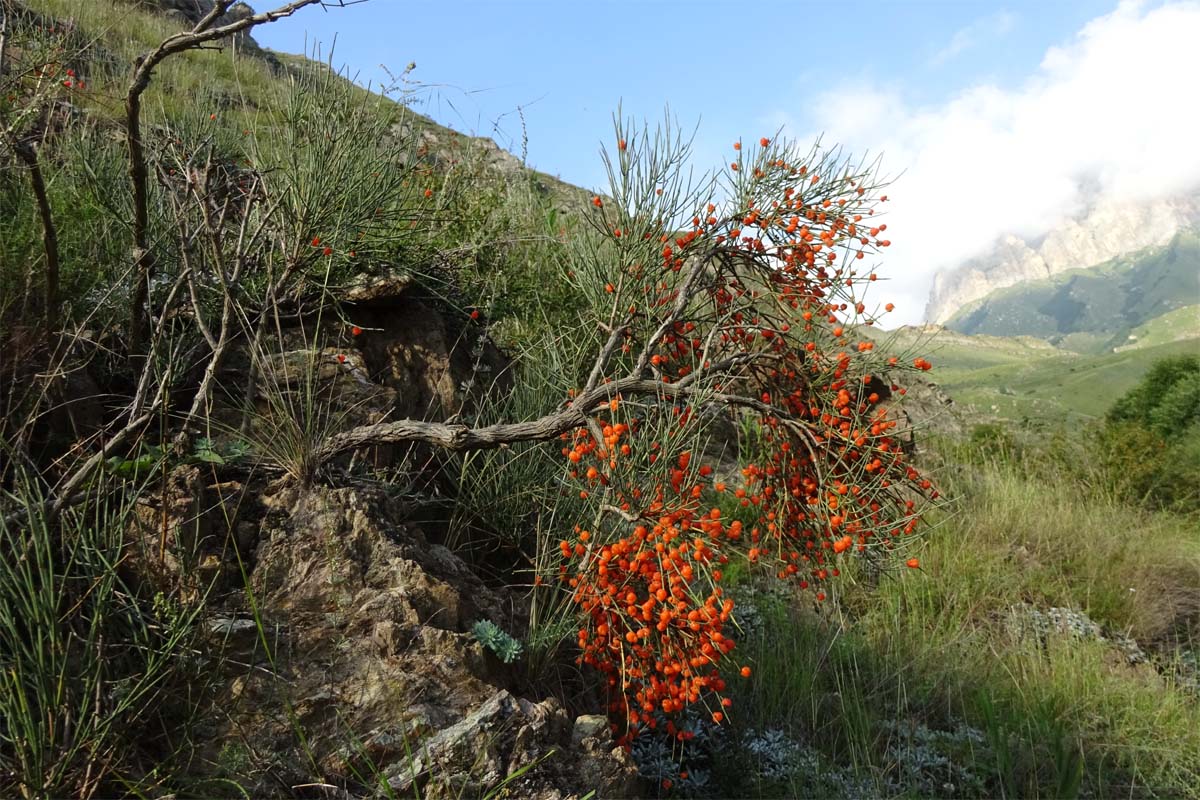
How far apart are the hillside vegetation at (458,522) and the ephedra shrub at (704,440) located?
22 millimetres

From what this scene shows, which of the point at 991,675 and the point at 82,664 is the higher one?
the point at 82,664

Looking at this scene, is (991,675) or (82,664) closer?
(82,664)

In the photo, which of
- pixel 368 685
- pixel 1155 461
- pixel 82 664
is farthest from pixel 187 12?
pixel 1155 461

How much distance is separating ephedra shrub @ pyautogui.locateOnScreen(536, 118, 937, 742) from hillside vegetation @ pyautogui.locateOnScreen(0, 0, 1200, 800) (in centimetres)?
2

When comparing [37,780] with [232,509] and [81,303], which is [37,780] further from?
[81,303]

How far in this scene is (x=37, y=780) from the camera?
5.49 feet

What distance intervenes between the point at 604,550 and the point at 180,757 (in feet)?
4.25

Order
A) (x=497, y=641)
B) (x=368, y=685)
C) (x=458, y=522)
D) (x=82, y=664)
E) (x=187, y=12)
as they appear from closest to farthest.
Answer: (x=82, y=664) < (x=368, y=685) < (x=497, y=641) < (x=458, y=522) < (x=187, y=12)

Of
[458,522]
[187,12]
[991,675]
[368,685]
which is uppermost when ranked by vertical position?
[187,12]

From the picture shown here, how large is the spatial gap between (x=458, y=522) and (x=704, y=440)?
1200 millimetres

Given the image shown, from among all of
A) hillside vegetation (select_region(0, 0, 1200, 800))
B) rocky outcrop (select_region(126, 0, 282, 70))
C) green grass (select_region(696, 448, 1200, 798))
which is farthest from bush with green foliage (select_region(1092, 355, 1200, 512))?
rocky outcrop (select_region(126, 0, 282, 70))

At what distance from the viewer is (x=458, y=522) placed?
A: 343 centimetres

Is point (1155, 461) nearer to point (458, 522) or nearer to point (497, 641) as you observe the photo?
point (458, 522)

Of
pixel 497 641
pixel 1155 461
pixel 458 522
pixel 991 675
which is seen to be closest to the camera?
pixel 497 641
